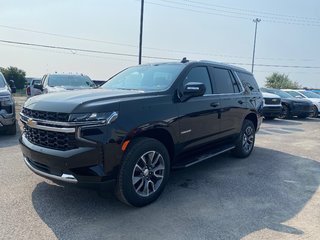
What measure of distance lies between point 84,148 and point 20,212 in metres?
1.22

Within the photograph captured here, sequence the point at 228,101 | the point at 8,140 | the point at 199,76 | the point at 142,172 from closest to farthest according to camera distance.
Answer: the point at 142,172
the point at 199,76
the point at 228,101
the point at 8,140

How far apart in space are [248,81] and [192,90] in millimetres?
2977

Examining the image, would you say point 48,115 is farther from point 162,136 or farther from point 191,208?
point 191,208

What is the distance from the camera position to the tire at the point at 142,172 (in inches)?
140

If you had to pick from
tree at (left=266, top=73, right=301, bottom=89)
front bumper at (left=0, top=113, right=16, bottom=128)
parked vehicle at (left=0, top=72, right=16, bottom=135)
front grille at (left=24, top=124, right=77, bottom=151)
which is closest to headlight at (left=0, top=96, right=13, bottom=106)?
parked vehicle at (left=0, top=72, right=16, bottom=135)

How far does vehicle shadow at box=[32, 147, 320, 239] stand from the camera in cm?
332

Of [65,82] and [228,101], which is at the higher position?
[228,101]

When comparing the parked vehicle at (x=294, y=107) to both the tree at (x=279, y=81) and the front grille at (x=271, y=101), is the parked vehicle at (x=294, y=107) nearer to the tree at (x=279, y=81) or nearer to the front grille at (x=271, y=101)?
the front grille at (x=271, y=101)

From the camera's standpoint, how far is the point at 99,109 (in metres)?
3.35

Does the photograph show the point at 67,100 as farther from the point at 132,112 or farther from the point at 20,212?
the point at 20,212

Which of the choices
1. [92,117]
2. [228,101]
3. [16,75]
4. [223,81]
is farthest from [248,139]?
[16,75]

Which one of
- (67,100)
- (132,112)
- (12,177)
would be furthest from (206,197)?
(12,177)

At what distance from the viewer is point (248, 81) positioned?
6.80 meters

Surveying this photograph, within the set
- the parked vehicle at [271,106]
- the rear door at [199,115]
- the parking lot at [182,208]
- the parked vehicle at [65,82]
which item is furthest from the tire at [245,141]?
the parked vehicle at [271,106]
